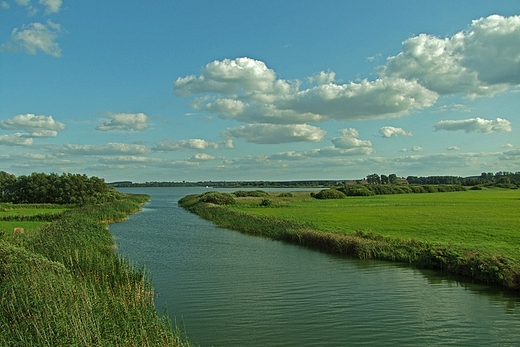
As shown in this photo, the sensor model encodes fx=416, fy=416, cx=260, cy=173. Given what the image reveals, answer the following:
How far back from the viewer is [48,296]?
32.0 feet

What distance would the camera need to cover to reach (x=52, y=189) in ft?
263

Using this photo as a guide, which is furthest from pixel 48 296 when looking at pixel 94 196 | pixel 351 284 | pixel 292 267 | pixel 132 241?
pixel 94 196

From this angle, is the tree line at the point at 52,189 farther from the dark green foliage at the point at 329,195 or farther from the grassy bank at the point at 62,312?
the grassy bank at the point at 62,312

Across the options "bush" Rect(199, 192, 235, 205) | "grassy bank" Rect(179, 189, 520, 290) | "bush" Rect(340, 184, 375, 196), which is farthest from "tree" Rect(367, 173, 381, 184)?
"grassy bank" Rect(179, 189, 520, 290)

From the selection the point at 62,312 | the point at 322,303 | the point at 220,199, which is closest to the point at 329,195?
the point at 220,199

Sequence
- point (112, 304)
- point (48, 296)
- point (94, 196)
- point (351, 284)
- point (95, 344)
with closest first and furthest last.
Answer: point (95, 344), point (48, 296), point (112, 304), point (351, 284), point (94, 196)

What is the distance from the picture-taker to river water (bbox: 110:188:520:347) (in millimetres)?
11859

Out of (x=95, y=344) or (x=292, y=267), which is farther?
(x=292, y=267)

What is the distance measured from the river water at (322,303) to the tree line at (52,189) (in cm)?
6042

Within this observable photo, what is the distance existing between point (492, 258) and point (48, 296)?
17.3 meters

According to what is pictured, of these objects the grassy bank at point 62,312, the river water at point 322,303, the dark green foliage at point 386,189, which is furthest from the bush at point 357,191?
the grassy bank at point 62,312

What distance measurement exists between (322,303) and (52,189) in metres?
77.7

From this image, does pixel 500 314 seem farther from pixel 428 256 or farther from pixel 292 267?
pixel 292 267

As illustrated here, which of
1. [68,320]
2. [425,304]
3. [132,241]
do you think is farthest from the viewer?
[132,241]
